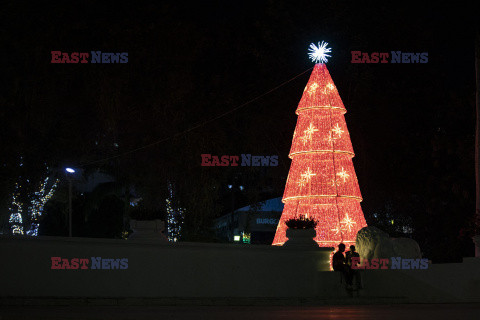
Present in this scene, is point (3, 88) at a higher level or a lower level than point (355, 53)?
lower

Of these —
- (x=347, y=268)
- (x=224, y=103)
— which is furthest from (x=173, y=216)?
(x=347, y=268)

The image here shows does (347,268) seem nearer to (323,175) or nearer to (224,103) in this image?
(323,175)

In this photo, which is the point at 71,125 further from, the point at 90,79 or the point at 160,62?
the point at 160,62

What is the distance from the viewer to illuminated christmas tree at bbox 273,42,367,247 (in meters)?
24.8

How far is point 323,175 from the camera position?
25031mm

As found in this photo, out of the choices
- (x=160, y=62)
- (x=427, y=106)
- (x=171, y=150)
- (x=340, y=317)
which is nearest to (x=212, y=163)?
(x=171, y=150)

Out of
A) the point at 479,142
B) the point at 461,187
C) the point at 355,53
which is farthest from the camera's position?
the point at 355,53

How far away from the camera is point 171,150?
1227 inches

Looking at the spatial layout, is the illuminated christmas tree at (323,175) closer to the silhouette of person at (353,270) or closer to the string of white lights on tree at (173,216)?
the silhouette of person at (353,270)

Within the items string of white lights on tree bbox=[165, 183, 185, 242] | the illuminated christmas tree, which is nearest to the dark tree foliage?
string of white lights on tree bbox=[165, 183, 185, 242]

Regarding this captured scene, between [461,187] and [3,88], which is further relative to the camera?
[461,187]

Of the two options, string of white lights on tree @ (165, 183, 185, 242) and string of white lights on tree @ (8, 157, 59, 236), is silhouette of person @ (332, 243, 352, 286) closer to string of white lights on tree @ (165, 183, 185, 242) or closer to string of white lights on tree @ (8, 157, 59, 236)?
string of white lights on tree @ (165, 183, 185, 242)

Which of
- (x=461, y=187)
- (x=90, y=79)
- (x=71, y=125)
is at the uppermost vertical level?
(x=90, y=79)

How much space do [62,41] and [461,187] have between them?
695 inches
